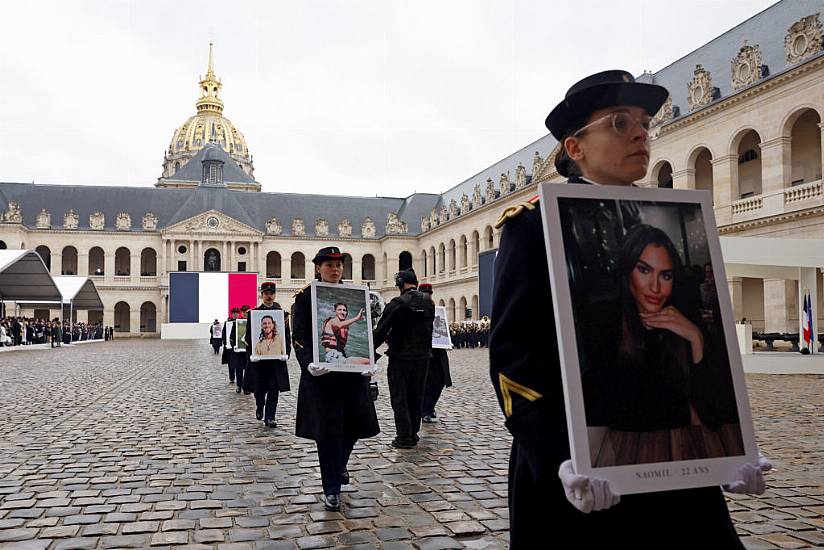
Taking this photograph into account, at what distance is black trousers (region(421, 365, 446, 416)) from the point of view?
10523mm

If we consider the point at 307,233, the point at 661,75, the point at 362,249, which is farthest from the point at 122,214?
the point at 661,75

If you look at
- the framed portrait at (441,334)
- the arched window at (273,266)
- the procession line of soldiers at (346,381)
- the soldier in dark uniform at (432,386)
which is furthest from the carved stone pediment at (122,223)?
the soldier in dark uniform at (432,386)

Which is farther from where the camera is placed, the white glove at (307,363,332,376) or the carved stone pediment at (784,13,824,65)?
the carved stone pediment at (784,13,824,65)

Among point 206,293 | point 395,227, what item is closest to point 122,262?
point 206,293

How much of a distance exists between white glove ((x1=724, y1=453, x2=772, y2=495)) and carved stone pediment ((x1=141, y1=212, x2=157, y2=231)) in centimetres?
7829

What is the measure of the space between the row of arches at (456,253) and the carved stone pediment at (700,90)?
2418cm

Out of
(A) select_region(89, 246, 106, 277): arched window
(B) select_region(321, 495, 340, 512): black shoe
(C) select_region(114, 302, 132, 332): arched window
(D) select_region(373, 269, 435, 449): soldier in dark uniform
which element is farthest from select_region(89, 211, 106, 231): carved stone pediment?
(B) select_region(321, 495, 340, 512): black shoe

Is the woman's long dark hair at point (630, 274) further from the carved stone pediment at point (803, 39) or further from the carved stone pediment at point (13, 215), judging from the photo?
the carved stone pediment at point (13, 215)

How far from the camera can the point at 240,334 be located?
46.8ft

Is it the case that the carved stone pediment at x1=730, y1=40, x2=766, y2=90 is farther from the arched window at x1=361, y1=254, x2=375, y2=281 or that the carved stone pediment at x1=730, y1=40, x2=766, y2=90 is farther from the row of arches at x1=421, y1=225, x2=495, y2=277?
the arched window at x1=361, y1=254, x2=375, y2=281

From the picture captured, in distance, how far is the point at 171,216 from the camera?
7794 centimetres

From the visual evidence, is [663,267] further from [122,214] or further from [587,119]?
[122,214]

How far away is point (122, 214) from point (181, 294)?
20.7 meters

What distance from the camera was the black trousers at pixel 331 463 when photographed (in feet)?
18.9
